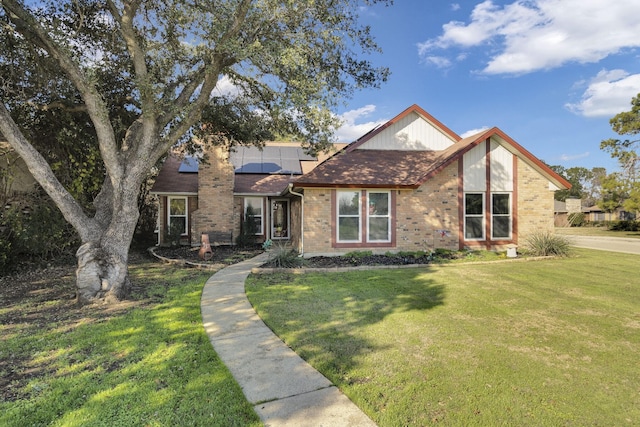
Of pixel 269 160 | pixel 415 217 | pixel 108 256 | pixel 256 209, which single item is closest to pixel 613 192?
pixel 415 217

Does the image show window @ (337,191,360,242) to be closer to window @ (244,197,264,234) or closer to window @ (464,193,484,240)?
window @ (464,193,484,240)

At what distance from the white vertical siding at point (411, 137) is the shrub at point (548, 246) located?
5190 mm

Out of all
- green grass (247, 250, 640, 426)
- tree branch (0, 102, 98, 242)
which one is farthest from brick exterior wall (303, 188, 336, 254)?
tree branch (0, 102, 98, 242)

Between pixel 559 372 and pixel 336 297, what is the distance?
4.01 metres

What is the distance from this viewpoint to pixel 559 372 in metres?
3.73

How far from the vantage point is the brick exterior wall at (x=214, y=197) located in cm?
1614

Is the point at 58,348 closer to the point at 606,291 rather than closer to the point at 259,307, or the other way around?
the point at 259,307

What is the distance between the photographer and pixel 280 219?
58.5 feet

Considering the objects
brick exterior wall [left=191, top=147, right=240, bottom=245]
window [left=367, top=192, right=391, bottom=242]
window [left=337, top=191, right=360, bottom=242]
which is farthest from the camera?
brick exterior wall [left=191, top=147, right=240, bottom=245]

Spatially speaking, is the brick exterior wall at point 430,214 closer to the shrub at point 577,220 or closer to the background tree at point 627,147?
the background tree at point 627,147

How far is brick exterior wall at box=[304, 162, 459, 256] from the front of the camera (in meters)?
12.0

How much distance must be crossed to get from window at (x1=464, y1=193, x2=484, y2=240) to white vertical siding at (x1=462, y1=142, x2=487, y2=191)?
1.17ft

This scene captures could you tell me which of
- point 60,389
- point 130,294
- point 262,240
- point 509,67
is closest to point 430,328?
point 60,389

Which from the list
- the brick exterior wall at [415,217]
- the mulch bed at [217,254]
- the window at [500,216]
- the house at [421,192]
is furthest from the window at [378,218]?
the mulch bed at [217,254]
